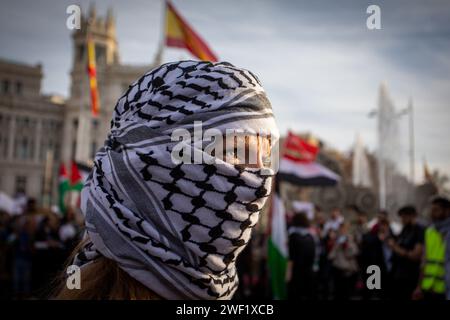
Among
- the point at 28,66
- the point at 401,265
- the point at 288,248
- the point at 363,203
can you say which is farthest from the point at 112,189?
the point at 28,66

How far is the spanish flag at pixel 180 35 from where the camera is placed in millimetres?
8195

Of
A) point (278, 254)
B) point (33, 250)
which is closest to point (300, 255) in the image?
point (278, 254)

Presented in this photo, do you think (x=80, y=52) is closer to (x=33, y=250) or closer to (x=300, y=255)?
(x=33, y=250)

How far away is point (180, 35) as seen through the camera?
335 inches

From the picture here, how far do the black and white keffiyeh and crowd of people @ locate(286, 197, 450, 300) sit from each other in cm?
308

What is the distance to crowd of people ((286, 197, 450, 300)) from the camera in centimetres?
472

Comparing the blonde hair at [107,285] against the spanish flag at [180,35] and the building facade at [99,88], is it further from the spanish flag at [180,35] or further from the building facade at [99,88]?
the building facade at [99,88]

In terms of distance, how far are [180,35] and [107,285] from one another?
8.04 metres

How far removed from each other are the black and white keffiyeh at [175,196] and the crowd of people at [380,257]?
3.08m

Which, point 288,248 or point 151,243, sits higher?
point 151,243

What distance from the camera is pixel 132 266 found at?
98cm
